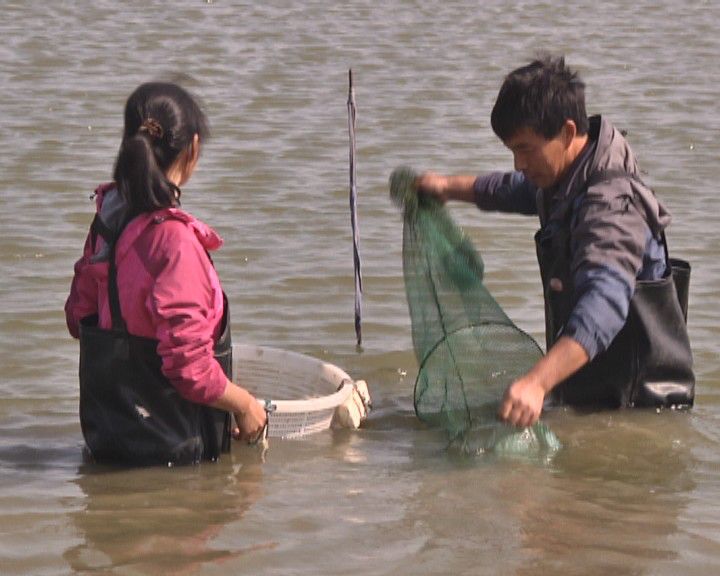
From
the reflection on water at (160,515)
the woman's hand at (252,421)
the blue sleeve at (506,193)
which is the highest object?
the blue sleeve at (506,193)

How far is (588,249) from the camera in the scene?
5191 millimetres

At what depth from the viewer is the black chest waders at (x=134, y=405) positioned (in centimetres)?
501

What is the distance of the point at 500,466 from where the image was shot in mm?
5441

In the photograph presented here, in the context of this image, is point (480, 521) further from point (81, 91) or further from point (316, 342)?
point (81, 91)

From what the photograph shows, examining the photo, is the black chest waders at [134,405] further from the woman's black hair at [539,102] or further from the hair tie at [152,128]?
the woman's black hair at [539,102]

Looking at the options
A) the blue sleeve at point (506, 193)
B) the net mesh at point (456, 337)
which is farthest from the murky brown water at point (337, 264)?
the blue sleeve at point (506, 193)

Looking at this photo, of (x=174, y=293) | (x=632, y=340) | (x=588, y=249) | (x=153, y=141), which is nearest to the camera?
(x=174, y=293)

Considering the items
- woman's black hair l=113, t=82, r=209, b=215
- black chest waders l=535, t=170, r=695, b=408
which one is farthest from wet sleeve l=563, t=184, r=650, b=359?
woman's black hair l=113, t=82, r=209, b=215

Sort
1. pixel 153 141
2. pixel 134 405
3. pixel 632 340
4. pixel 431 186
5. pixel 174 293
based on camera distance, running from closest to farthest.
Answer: pixel 174 293 → pixel 153 141 → pixel 134 405 → pixel 632 340 → pixel 431 186

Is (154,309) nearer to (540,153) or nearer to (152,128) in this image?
(152,128)

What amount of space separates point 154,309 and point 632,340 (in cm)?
169

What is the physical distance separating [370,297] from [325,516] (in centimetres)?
273

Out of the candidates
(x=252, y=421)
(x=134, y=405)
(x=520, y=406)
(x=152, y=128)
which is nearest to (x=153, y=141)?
(x=152, y=128)

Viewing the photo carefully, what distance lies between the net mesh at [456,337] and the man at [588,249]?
149mm
